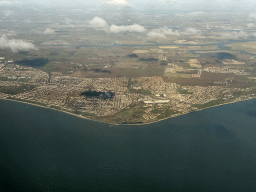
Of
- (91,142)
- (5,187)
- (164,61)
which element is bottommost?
(5,187)

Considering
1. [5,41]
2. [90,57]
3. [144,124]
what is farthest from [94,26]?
[144,124]

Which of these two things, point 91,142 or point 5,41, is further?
point 5,41

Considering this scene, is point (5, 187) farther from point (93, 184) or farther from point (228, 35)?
point (228, 35)

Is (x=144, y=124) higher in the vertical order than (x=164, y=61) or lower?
lower

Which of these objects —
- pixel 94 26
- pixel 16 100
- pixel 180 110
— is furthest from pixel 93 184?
pixel 94 26

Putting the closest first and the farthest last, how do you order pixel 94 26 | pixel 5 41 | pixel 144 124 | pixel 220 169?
pixel 220 169 → pixel 144 124 → pixel 5 41 → pixel 94 26

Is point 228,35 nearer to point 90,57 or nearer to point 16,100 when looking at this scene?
point 90,57

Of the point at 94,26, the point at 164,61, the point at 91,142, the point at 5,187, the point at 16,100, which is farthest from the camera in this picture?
the point at 94,26
